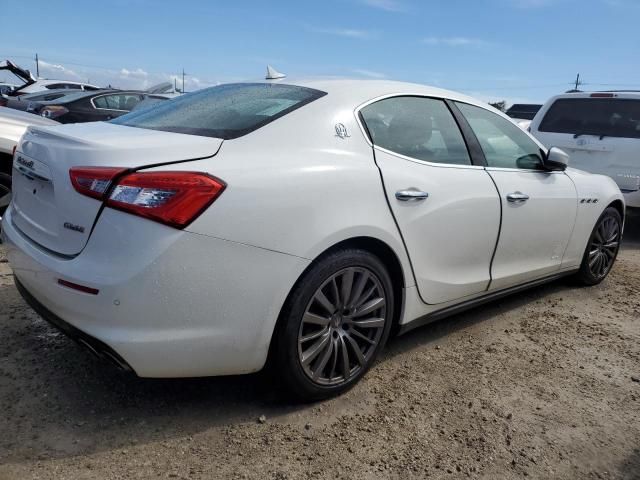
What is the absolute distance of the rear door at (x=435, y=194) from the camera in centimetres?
268

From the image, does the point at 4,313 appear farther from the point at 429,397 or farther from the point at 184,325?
the point at 429,397

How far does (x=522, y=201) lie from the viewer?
3355 millimetres

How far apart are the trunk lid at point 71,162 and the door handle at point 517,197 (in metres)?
1.86

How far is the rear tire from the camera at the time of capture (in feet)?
14.4

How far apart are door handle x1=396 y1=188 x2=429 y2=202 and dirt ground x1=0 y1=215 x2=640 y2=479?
3.13 feet

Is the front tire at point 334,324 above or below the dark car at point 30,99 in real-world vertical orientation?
below

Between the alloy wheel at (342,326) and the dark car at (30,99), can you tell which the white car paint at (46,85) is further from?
the alloy wheel at (342,326)

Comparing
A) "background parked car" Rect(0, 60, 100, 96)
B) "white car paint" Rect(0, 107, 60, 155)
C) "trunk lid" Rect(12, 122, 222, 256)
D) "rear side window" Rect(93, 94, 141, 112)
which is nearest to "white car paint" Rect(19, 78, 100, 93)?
"background parked car" Rect(0, 60, 100, 96)

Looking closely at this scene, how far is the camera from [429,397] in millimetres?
2697

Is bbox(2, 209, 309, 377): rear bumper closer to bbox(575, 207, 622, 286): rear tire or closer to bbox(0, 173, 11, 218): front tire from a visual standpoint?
bbox(0, 173, 11, 218): front tire

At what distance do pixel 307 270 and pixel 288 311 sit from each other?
190 millimetres

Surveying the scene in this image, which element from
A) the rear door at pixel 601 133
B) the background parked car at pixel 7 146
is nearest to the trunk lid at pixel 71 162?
the background parked car at pixel 7 146

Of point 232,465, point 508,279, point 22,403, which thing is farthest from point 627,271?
point 22,403

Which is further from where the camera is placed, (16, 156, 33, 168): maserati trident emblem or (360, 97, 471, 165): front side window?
(360, 97, 471, 165): front side window
